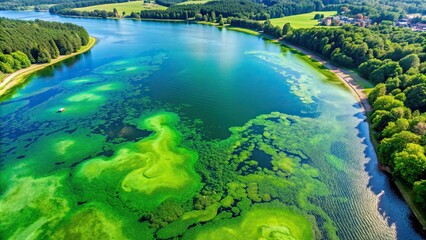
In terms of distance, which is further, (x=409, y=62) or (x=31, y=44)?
(x=31, y=44)

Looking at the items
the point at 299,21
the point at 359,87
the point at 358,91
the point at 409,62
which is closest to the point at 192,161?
the point at 358,91

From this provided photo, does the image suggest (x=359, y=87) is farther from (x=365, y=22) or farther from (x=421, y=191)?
(x=365, y=22)

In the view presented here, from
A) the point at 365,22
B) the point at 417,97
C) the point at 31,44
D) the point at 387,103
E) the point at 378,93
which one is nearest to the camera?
the point at 387,103

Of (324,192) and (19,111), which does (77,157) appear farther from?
(324,192)

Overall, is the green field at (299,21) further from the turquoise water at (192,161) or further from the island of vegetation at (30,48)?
the island of vegetation at (30,48)

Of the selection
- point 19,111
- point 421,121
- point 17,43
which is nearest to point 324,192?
point 421,121

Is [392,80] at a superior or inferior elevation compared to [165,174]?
superior
